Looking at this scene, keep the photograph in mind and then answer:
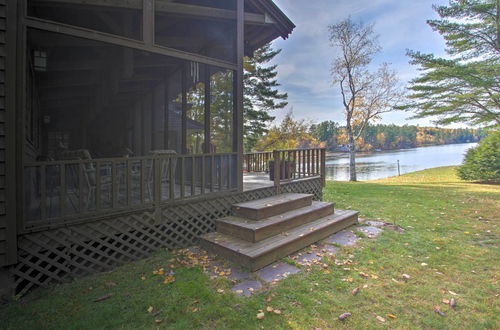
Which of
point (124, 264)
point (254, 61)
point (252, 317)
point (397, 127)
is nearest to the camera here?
point (252, 317)

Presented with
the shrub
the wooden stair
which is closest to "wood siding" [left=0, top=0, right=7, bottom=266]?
the wooden stair

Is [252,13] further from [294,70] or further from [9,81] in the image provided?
[294,70]

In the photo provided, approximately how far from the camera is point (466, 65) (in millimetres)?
11445

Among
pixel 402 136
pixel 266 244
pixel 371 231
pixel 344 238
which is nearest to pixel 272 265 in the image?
pixel 266 244

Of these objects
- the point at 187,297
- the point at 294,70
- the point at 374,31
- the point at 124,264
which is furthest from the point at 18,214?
the point at 294,70

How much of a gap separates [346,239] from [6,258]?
4467mm

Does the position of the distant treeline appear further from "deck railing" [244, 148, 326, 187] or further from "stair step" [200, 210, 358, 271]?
"stair step" [200, 210, 358, 271]

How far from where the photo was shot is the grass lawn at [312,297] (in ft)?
7.42

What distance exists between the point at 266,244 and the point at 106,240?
211 cm

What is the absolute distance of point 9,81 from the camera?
2.58 meters

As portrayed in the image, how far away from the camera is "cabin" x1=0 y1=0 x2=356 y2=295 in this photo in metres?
2.68

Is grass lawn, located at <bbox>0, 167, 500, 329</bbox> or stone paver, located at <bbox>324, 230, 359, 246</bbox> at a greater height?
stone paver, located at <bbox>324, 230, 359, 246</bbox>

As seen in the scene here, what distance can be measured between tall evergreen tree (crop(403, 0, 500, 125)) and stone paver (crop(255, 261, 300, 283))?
12457mm

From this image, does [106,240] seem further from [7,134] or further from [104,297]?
[7,134]
